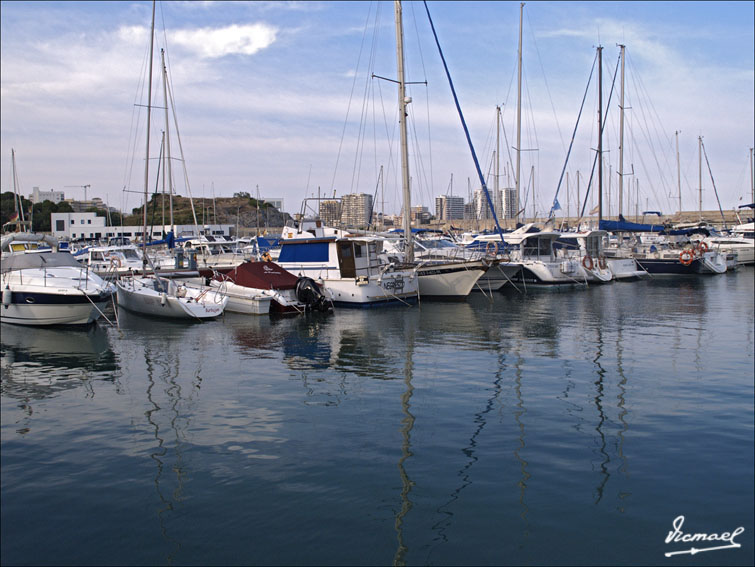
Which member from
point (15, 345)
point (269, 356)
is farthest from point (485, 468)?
point (15, 345)

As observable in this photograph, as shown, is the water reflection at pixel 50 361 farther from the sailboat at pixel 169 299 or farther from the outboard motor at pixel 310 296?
the outboard motor at pixel 310 296

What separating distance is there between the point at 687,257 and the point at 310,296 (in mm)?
27576

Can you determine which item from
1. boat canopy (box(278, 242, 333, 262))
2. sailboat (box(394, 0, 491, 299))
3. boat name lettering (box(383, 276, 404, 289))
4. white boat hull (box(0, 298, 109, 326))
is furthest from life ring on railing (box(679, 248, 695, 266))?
white boat hull (box(0, 298, 109, 326))

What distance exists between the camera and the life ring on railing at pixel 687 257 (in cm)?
3978

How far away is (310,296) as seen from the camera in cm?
2317

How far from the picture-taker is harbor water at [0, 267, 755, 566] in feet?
20.5

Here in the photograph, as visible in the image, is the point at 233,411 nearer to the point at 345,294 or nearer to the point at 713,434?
the point at 713,434

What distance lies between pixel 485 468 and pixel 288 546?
2.83m

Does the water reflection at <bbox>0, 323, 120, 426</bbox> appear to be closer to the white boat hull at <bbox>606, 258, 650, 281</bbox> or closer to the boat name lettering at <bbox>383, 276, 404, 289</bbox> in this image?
the boat name lettering at <bbox>383, 276, 404, 289</bbox>

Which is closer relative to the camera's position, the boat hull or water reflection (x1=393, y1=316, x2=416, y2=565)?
water reflection (x1=393, y1=316, x2=416, y2=565)

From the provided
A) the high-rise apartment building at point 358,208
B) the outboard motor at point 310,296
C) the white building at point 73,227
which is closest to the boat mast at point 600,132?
the high-rise apartment building at point 358,208

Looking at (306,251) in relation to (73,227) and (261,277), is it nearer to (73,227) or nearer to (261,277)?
(261,277)

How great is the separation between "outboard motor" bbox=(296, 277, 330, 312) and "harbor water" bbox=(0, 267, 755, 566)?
6.42 meters

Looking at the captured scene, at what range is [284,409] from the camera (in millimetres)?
10711
